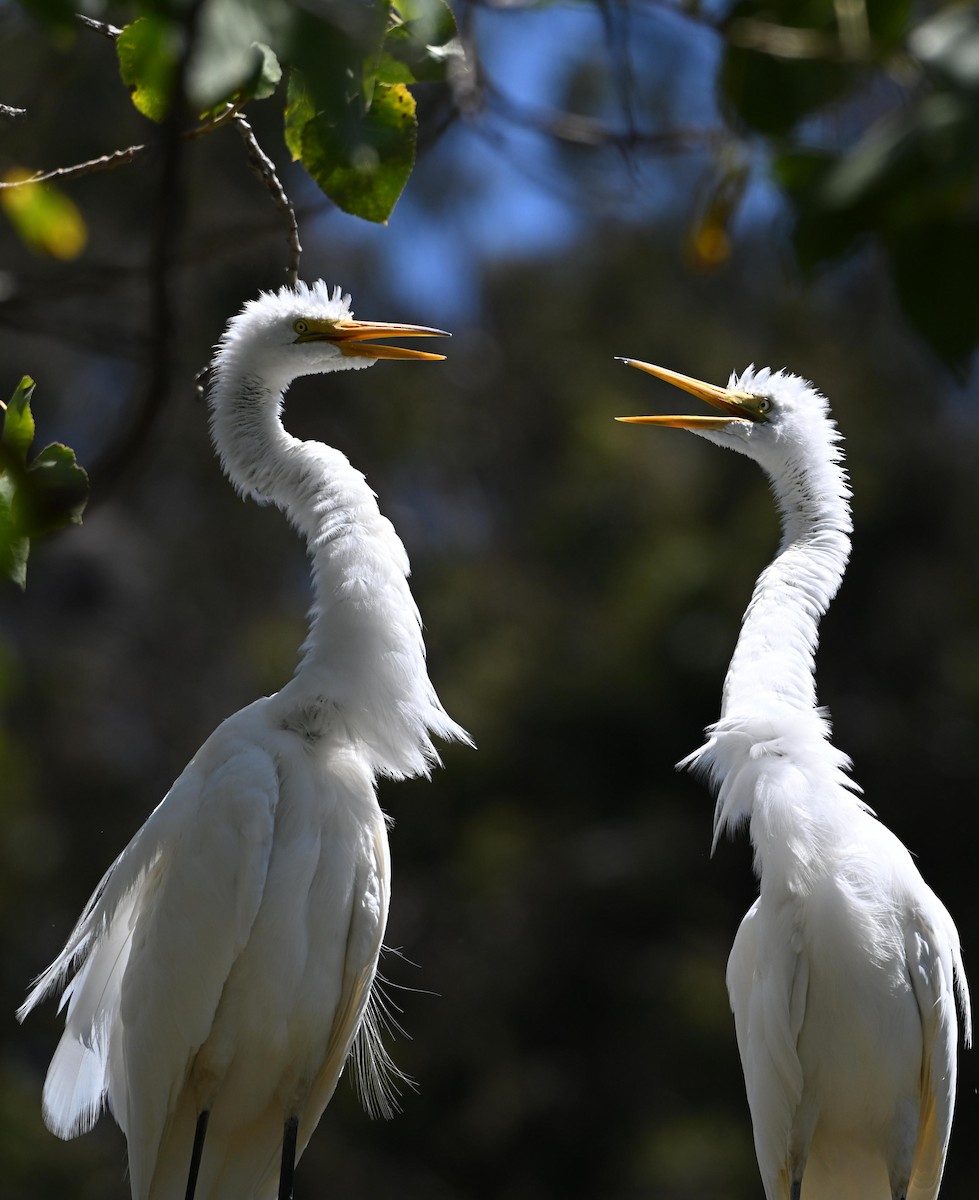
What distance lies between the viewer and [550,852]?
28.7ft

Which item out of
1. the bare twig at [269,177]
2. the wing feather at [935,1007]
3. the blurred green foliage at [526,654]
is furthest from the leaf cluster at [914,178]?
the blurred green foliage at [526,654]

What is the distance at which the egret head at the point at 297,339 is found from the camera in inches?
98.3

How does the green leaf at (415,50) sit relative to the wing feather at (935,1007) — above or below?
above

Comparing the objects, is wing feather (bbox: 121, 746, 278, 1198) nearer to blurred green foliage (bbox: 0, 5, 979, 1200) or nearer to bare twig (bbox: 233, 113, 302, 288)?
bare twig (bbox: 233, 113, 302, 288)

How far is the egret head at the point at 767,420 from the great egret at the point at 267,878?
63cm

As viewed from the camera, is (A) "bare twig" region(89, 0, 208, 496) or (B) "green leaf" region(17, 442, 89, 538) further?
(B) "green leaf" region(17, 442, 89, 538)

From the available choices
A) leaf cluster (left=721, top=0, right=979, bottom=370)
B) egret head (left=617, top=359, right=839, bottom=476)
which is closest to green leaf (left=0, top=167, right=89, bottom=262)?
leaf cluster (left=721, top=0, right=979, bottom=370)

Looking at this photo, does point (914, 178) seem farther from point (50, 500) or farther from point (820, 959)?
point (820, 959)

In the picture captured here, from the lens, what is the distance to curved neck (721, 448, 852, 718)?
249 cm

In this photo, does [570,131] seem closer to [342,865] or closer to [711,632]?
[342,865]

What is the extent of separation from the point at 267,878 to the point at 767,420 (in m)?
1.26

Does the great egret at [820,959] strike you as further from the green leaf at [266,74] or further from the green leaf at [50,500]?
the green leaf at [50,500]

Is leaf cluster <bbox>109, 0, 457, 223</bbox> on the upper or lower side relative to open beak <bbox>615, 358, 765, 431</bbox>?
upper

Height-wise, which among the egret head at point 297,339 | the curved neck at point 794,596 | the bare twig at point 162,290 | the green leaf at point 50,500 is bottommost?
the curved neck at point 794,596
